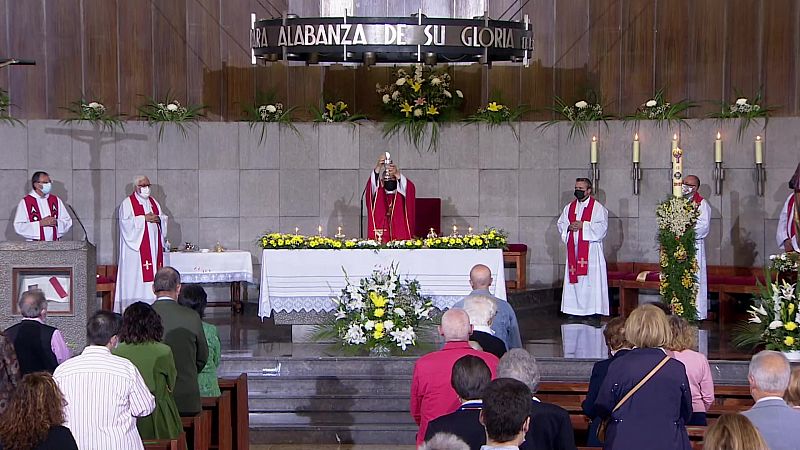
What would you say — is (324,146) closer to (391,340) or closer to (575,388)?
(391,340)

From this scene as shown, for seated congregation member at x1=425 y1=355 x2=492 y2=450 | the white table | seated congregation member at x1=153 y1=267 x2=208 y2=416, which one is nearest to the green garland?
the white table

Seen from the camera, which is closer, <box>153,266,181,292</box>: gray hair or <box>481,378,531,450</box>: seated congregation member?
<box>481,378,531,450</box>: seated congregation member

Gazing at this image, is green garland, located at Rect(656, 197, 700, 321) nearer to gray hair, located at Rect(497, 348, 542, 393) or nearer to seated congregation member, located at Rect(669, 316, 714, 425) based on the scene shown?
seated congregation member, located at Rect(669, 316, 714, 425)

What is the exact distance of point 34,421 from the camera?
4246 mm

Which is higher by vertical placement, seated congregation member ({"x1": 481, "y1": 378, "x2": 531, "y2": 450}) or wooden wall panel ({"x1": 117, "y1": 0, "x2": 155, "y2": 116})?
wooden wall panel ({"x1": 117, "y1": 0, "x2": 155, "y2": 116})

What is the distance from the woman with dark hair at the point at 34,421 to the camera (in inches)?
167

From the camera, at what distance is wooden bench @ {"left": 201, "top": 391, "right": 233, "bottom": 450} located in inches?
278

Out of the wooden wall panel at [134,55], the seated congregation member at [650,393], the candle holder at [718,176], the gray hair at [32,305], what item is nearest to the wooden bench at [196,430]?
the gray hair at [32,305]

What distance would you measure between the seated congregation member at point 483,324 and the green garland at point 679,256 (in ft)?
17.9

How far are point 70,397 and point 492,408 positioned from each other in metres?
2.13

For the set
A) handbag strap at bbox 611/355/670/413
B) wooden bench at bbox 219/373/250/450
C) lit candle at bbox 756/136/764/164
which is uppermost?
lit candle at bbox 756/136/764/164

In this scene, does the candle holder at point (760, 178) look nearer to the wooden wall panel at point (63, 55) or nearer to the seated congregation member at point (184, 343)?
the wooden wall panel at point (63, 55)

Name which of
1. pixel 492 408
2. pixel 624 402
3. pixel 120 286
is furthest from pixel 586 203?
pixel 492 408

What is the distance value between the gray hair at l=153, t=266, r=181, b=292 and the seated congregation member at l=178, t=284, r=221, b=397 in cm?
13
